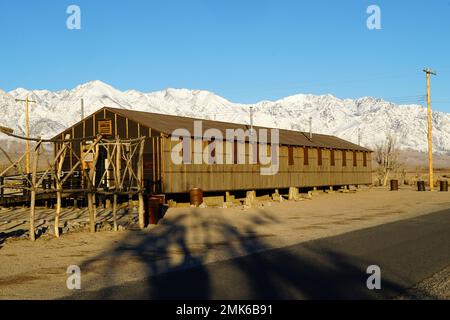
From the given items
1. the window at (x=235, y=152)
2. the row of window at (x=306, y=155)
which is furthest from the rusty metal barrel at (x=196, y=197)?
the window at (x=235, y=152)

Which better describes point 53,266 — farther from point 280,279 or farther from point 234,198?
point 234,198

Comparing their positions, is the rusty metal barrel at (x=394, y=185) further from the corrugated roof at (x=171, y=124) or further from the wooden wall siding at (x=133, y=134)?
the wooden wall siding at (x=133, y=134)

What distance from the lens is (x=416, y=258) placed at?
12.2 m

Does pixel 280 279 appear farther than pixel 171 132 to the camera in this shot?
No

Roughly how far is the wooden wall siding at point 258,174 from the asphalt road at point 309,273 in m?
15.0

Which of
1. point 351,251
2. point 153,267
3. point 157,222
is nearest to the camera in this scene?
point 153,267

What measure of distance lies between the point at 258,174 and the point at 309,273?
88.0ft

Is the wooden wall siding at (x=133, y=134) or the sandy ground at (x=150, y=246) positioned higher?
the wooden wall siding at (x=133, y=134)

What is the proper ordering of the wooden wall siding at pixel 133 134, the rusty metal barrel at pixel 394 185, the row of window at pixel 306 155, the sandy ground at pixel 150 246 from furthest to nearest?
1. the rusty metal barrel at pixel 394 185
2. the row of window at pixel 306 155
3. the wooden wall siding at pixel 133 134
4. the sandy ground at pixel 150 246

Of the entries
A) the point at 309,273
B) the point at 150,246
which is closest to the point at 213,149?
the point at 150,246

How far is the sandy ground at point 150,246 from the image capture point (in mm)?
10555

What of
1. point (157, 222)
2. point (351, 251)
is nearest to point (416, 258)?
point (351, 251)
